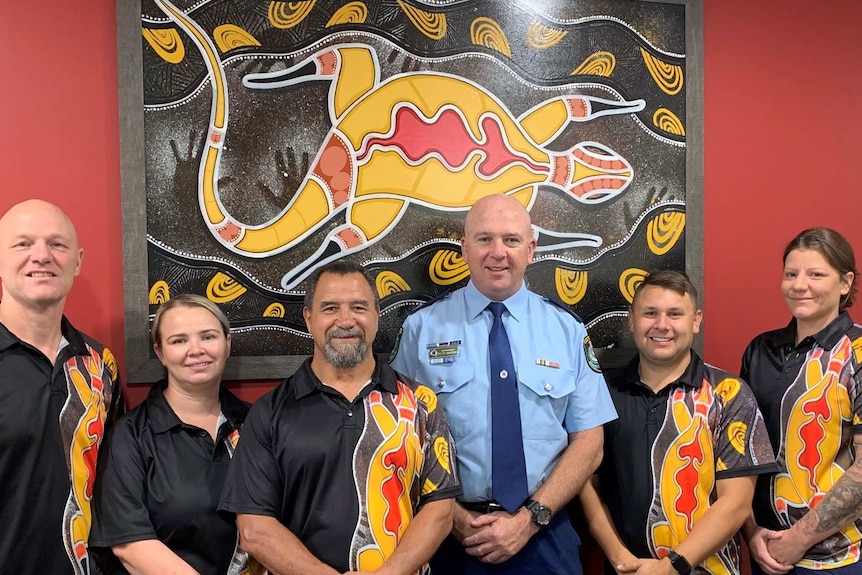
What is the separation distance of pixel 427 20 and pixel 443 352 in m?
1.14

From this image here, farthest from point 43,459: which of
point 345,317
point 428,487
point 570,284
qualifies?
point 570,284

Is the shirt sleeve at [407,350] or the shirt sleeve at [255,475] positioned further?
the shirt sleeve at [407,350]

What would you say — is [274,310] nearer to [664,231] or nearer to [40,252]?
[40,252]

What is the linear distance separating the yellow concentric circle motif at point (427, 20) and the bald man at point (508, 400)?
65 cm

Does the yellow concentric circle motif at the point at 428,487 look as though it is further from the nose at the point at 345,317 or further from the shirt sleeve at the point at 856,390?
the shirt sleeve at the point at 856,390

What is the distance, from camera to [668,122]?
8.87 feet

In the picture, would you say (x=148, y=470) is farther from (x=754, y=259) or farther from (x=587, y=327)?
(x=754, y=259)

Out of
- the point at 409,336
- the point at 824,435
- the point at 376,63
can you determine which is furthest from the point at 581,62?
the point at 824,435

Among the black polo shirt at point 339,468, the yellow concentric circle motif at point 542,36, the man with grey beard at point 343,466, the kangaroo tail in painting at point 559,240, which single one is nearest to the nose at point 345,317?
the man with grey beard at point 343,466

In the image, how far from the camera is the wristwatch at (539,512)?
210cm

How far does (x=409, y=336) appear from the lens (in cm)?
233

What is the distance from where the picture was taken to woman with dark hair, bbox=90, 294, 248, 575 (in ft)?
6.17

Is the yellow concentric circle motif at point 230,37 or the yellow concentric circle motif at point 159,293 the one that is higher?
the yellow concentric circle motif at point 230,37

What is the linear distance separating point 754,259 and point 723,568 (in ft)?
3.93
